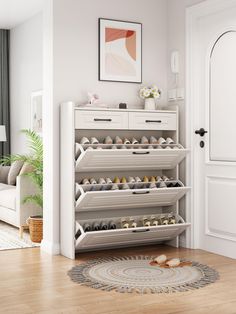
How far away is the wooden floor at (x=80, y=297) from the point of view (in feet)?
10.8

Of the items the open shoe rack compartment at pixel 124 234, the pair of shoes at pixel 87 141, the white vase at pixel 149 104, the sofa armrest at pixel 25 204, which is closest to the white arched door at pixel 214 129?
the open shoe rack compartment at pixel 124 234

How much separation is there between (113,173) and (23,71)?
11.9ft

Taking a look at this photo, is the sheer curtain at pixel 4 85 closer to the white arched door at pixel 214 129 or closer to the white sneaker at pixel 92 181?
the white sneaker at pixel 92 181

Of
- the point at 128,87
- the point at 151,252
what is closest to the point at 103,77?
the point at 128,87

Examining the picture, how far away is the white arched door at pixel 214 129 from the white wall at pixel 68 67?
0.69m

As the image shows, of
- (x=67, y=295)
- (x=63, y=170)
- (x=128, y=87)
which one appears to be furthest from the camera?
(x=128, y=87)

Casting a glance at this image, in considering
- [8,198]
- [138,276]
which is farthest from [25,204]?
[138,276]

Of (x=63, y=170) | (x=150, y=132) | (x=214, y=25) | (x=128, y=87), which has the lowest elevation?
(x=63, y=170)

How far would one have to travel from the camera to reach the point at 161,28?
5445 mm

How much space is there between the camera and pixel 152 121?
16.7 ft

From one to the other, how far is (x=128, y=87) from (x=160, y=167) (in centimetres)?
86

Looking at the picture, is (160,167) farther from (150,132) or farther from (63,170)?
(63,170)

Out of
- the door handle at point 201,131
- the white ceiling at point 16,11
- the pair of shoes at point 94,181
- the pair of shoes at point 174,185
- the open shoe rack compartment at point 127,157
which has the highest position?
the white ceiling at point 16,11

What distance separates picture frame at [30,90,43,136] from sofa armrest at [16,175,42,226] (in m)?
1.67
